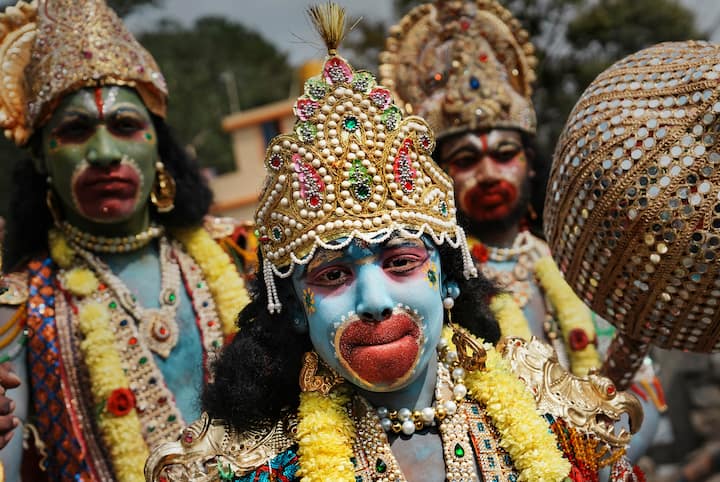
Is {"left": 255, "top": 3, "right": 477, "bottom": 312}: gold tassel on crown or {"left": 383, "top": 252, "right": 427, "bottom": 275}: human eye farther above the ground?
{"left": 255, "top": 3, "right": 477, "bottom": 312}: gold tassel on crown

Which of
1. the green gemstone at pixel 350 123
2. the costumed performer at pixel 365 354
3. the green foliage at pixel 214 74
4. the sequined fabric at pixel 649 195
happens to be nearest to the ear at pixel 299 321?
the costumed performer at pixel 365 354

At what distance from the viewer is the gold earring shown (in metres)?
2.55

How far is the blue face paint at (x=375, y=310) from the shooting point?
92.3 inches

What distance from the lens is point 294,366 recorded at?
2.60 meters

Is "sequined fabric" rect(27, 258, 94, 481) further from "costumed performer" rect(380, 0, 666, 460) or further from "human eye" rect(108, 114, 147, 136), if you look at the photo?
"costumed performer" rect(380, 0, 666, 460)

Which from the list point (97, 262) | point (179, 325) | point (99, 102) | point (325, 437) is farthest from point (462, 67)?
point (325, 437)

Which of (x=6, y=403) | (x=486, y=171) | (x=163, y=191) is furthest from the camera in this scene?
(x=486, y=171)

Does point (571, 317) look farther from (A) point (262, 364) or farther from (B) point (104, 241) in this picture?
(B) point (104, 241)

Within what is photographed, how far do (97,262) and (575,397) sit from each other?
7.35ft

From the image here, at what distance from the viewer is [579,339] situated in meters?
4.05

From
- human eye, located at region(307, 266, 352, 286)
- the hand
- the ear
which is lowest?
the hand

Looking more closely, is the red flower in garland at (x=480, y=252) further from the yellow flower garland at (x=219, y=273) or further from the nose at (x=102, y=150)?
the nose at (x=102, y=150)

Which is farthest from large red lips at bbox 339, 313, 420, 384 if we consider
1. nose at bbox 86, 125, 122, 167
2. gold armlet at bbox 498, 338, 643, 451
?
nose at bbox 86, 125, 122, 167

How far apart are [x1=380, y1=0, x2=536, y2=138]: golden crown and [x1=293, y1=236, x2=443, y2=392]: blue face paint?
2028 millimetres
